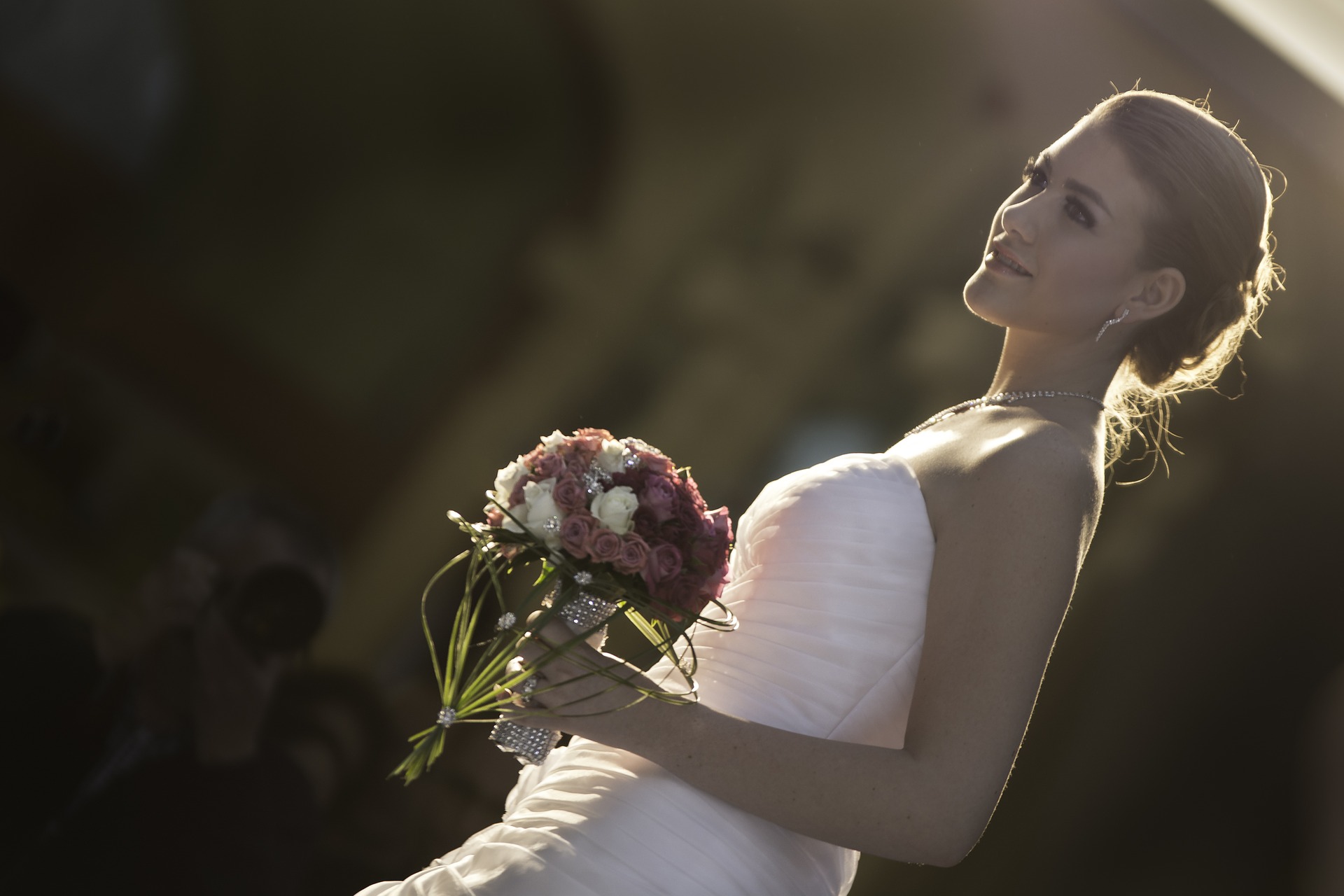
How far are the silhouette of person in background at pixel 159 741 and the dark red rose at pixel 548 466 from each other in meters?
2.24

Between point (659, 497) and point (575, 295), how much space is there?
2284mm

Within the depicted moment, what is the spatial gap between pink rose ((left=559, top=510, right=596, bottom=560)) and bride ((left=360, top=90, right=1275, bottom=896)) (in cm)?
14

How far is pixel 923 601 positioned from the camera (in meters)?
1.46

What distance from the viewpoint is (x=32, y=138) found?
3.13 metres

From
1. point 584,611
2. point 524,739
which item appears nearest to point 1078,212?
point 584,611

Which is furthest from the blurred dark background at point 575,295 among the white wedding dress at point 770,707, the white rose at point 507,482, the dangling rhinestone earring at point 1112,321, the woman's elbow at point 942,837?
the woman's elbow at point 942,837

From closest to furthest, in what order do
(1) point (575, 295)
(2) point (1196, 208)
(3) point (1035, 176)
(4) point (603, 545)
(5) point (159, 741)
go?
(4) point (603, 545) → (2) point (1196, 208) → (3) point (1035, 176) → (5) point (159, 741) → (1) point (575, 295)

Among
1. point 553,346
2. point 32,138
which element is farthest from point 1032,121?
point 32,138

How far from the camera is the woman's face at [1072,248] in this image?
65.3 inches

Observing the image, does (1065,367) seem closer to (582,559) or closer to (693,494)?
(693,494)

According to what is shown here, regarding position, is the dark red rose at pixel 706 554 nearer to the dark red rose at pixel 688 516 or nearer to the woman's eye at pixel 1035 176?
the dark red rose at pixel 688 516

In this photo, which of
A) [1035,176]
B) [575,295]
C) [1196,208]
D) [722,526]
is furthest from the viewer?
[575,295]

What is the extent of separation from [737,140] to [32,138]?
2144 mm

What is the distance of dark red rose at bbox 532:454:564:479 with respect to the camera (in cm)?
134
